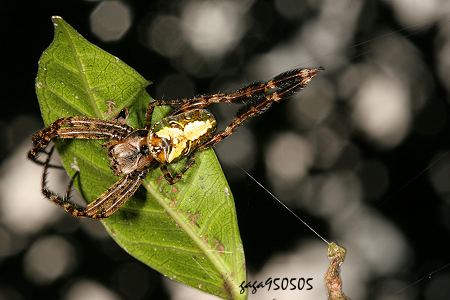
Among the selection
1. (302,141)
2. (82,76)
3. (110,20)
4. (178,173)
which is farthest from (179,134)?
(110,20)

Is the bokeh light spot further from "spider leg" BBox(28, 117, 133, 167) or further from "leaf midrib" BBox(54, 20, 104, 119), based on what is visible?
"leaf midrib" BBox(54, 20, 104, 119)

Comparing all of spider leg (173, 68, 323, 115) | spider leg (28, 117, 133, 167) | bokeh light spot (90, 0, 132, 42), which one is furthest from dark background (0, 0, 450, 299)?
spider leg (28, 117, 133, 167)

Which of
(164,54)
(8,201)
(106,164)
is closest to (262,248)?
(164,54)

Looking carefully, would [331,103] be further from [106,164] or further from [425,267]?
[106,164]

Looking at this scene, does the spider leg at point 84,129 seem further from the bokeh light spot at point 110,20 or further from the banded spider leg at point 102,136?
the bokeh light spot at point 110,20

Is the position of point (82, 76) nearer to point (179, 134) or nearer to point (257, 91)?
point (179, 134)
